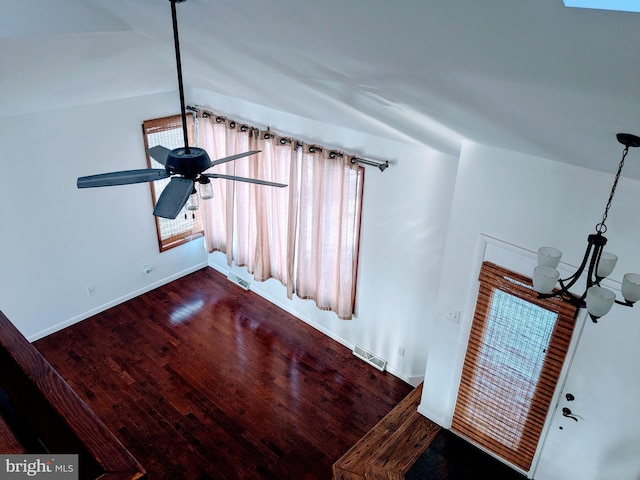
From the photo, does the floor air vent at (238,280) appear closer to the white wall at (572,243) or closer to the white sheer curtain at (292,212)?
the white sheer curtain at (292,212)

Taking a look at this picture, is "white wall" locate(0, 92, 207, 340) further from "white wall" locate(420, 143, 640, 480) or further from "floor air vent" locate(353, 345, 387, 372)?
"white wall" locate(420, 143, 640, 480)

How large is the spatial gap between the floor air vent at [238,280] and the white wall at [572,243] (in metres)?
3.33

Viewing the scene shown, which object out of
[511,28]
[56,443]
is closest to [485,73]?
[511,28]

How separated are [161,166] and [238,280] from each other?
179 centimetres

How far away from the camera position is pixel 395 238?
475 centimetres

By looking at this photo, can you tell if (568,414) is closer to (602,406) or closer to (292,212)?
(602,406)

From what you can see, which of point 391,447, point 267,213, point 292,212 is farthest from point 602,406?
point 267,213

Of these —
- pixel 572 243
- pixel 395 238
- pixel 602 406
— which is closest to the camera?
pixel 572 243

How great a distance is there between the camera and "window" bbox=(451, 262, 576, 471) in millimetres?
3506

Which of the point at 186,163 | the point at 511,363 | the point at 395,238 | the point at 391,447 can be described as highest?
the point at 186,163

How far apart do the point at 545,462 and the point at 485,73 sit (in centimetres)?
319

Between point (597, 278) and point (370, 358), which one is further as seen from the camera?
point (370, 358)

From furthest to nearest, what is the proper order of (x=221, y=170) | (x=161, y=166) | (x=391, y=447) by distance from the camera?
1. (x=161, y=166)
2. (x=221, y=170)
3. (x=391, y=447)

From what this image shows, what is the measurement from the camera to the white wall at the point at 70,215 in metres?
5.09
